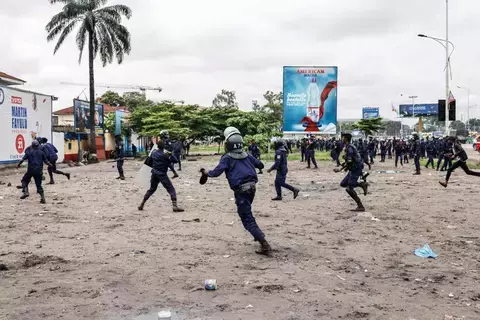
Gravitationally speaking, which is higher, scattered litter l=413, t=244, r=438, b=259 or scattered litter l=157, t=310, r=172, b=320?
scattered litter l=157, t=310, r=172, b=320

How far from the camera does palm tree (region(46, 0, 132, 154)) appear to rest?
32.2 meters

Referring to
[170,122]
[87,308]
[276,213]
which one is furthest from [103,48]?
[87,308]

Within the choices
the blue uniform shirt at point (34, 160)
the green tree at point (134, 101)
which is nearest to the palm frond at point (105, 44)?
the blue uniform shirt at point (34, 160)

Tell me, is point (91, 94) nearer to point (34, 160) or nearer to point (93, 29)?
point (93, 29)

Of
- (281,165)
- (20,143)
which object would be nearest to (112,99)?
(20,143)

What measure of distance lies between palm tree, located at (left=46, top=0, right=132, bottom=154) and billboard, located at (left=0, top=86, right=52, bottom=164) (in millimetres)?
5198

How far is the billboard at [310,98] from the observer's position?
108 ft

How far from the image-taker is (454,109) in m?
27.1

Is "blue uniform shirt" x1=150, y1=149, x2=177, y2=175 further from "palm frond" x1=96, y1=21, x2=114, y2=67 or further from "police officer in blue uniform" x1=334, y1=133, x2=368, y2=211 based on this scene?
"palm frond" x1=96, y1=21, x2=114, y2=67

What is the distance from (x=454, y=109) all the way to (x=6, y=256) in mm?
25687

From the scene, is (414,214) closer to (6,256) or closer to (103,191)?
(6,256)

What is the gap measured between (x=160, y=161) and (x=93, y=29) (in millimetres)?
25742

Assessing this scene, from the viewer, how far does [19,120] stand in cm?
2617

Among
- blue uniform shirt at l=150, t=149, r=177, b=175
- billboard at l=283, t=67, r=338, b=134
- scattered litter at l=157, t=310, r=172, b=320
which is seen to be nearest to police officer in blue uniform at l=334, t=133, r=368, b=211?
blue uniform shirt at l=150, t=149, r=177, b=175
